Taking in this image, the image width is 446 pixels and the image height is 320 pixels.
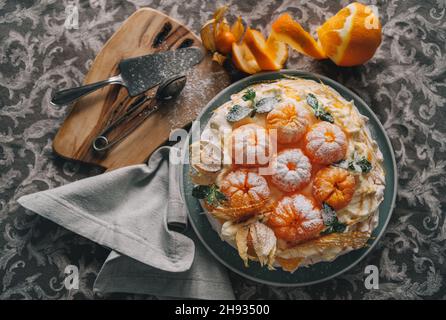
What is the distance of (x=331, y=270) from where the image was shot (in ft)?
4.65

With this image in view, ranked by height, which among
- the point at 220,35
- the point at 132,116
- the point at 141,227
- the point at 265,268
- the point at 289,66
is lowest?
the point at 265,268

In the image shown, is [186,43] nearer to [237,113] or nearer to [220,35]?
[220,35]

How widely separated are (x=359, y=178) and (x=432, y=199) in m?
0.52

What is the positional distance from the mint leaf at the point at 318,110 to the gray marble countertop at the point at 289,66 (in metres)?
0.37

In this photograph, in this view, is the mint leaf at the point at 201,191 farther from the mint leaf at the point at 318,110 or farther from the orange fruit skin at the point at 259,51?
the orange fruit skin at the point at 259,51

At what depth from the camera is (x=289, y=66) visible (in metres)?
1.60

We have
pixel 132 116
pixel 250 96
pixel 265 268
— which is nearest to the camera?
pixel 250 96

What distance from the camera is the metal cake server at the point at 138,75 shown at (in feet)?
4.93

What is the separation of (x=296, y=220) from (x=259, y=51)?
593 millimetres

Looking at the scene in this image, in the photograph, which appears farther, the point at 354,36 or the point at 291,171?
the point at 354,36

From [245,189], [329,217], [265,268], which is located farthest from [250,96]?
[265,268]

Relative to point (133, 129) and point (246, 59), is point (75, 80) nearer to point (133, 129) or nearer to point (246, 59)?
point (133, 129)

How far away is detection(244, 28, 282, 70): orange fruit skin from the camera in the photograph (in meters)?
1.47

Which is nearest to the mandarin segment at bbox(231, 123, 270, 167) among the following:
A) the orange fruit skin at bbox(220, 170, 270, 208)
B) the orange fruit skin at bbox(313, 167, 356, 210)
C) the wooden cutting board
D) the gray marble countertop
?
the orange fruit skin at bbox(220, 170, 270, 208)
